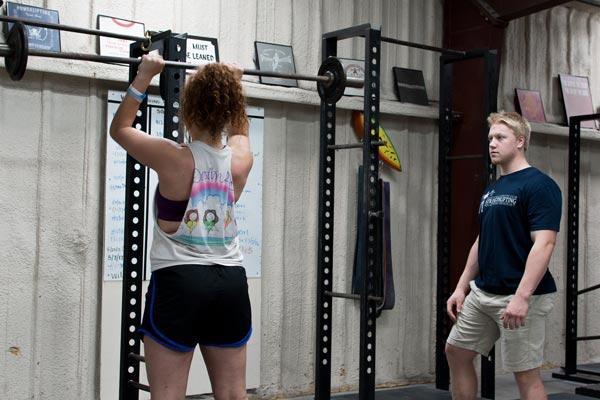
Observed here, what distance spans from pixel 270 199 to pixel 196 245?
2159 millimetres

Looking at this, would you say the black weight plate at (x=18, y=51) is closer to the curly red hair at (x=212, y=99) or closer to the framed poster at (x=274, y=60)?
the curly red hair at (x=212, y=99)

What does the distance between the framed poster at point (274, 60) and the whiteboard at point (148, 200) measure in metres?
0.21

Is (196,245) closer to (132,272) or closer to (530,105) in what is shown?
(132,272)

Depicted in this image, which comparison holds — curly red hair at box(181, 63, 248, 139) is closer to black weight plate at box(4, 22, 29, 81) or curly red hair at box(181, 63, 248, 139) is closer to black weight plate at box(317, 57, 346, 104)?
black weight plate at box(4, 22, 29, 81)

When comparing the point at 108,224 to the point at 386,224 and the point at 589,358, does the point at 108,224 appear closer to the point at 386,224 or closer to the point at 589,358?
the point at 386,224

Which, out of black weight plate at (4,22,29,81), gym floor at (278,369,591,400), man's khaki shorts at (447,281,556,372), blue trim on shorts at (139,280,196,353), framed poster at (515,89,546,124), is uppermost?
framed poster at (515,89,546,124)

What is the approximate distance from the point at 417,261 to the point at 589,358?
5.69ft

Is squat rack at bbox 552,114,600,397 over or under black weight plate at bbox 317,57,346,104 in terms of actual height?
under

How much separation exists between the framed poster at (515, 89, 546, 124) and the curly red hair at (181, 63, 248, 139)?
3.48 m

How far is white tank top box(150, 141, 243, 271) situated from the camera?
2207 millimetres

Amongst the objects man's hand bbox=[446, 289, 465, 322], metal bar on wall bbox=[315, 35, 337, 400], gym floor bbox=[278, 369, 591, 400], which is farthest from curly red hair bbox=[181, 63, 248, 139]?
gym floor bbox=[278, 369, 591, 400]

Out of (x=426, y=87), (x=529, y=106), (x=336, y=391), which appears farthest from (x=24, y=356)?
(x=529, y=106)

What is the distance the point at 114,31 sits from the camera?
3787 millimetres

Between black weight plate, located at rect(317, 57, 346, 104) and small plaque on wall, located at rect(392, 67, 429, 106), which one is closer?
black weight plate, located at rect(317, 57, 346, 104)
